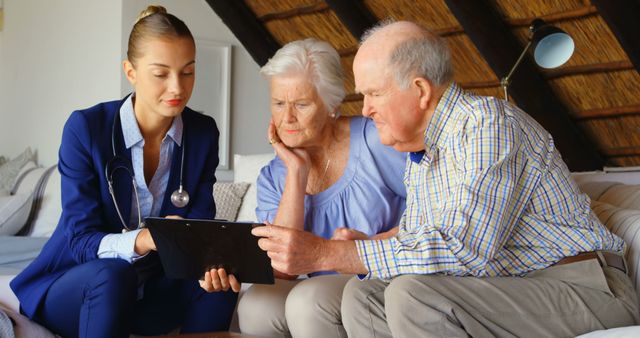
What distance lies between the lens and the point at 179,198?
2.47m

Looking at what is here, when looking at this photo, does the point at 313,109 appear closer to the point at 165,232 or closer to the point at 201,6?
the point at 165,232

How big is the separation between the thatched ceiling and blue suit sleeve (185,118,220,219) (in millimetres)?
2332

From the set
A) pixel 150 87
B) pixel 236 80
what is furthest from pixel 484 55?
pixel 150 87

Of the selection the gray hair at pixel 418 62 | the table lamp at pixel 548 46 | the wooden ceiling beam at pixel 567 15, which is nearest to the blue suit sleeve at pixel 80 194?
the gray hair at pixel 418 62

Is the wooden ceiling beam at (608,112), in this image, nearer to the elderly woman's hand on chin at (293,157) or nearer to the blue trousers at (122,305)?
the elderly woman's hand on chin at (293,157)

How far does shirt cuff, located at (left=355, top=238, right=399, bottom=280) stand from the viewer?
1885mm

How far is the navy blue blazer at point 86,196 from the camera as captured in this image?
7.72 ft

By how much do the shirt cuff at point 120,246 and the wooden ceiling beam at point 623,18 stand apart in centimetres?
276

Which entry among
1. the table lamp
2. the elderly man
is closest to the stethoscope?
the elderly man

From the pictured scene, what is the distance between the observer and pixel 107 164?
240 cm

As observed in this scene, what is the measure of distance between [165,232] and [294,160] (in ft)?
1.90

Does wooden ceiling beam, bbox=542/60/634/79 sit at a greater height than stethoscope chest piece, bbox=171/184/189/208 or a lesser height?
greater

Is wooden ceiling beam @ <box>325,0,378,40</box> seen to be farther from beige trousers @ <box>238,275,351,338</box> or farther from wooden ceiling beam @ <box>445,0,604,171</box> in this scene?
beige trousers @ <box>238,275,351,338</box>

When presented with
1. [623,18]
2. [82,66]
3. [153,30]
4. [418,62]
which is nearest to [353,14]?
[623,18]
